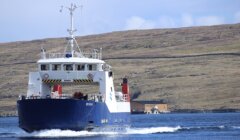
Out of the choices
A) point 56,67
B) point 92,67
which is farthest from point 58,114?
point 92,67

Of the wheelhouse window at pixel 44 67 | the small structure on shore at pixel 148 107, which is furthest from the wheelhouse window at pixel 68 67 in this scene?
the small structure on shore at pixel 148 107

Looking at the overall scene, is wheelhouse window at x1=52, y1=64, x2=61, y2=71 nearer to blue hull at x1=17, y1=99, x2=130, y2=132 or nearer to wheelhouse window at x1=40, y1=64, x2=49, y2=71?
wheelhouse window at x1=40, y1=64, x2=49, y2=71

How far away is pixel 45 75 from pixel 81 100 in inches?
208

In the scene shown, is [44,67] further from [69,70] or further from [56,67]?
[69,70]

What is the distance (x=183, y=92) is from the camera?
652 ft

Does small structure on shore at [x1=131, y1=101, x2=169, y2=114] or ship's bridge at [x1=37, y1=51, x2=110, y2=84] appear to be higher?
small structure on shore at [x1=131, y1=101, x2=169, y2=114]

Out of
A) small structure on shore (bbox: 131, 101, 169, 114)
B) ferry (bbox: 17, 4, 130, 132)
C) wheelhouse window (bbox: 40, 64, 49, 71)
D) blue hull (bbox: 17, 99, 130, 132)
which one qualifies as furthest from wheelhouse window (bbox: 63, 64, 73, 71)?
small structure on shore (bbox: 131, 101, 169, 114)

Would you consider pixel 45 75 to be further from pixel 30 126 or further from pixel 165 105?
pixel 165 105

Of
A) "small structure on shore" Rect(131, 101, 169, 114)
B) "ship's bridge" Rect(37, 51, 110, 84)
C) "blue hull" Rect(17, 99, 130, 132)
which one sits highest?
"small structure on shore" Rect(131, 101, 169, 114)

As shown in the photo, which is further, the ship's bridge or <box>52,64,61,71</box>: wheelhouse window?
<box>52,64,61,71</box>: wheelhouse window

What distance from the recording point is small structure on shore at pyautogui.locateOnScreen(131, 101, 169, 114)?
186 m

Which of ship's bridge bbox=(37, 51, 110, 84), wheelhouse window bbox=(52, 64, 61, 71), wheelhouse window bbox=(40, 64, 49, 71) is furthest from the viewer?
wheelhouse window bbox=(40, 64, 49, 71)

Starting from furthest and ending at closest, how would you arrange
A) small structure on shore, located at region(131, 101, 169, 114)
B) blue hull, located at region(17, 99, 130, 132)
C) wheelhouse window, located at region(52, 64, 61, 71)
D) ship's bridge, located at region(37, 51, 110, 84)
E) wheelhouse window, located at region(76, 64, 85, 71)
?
small structure on shore, located at region(131, 101, 169, 114) < wheelhouse window, located at region(52, 64, 61, 71) < wheelhouse window, located at region(76, 64, 85, 71) < ship's bridge, located at region(37, 51, 110, 84) < blue hull, located at region(17, 99, 130, 132)

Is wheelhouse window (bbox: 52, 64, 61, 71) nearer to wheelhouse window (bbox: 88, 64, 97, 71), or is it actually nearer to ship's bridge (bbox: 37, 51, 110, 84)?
ship's bridge (bbox: 37, 51, 110, 84)
